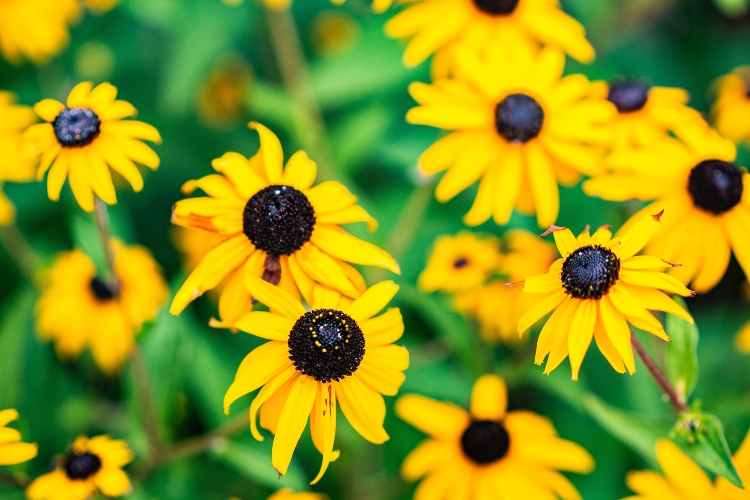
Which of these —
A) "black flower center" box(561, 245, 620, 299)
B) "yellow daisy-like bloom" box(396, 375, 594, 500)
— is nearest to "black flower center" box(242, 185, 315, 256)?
"black flower center" box(561, 245, 620, 299)

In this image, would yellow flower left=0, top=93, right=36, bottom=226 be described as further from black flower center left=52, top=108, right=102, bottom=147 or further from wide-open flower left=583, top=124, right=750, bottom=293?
wide-open flower left=583, top=124, right=750, bottom=293

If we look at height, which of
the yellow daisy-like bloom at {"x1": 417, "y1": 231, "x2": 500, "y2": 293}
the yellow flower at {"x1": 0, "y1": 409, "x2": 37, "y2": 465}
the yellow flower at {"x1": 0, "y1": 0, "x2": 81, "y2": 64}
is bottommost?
the yellow flower at {"x1": 0, "y1": 409, "x2": 37, "y2": 465}

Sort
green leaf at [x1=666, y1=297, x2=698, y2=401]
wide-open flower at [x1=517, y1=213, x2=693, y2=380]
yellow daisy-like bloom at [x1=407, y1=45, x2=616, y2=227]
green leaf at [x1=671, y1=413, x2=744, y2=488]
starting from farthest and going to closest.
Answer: yellow daisy-like bloom at [x1=407, y1=45, x2=616, y2=227] < green leaf at [x1=666, y1=297, x2=698, y2=401] < green leaf at [x1=671, y1=413, x2=744, y2=488] < wide-open flower at [x1=517, y1=213, x2=693, y2=380]

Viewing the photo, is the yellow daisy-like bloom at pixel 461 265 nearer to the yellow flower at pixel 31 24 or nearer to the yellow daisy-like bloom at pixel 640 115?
the yellow daisy-like bloom at pixel 640 115

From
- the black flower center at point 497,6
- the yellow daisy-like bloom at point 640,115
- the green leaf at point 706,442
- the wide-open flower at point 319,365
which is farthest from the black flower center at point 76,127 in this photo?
the green leaf at point 706,442

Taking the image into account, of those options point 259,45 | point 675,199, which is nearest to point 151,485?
point 675,199

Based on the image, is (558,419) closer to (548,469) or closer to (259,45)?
(548,469)
